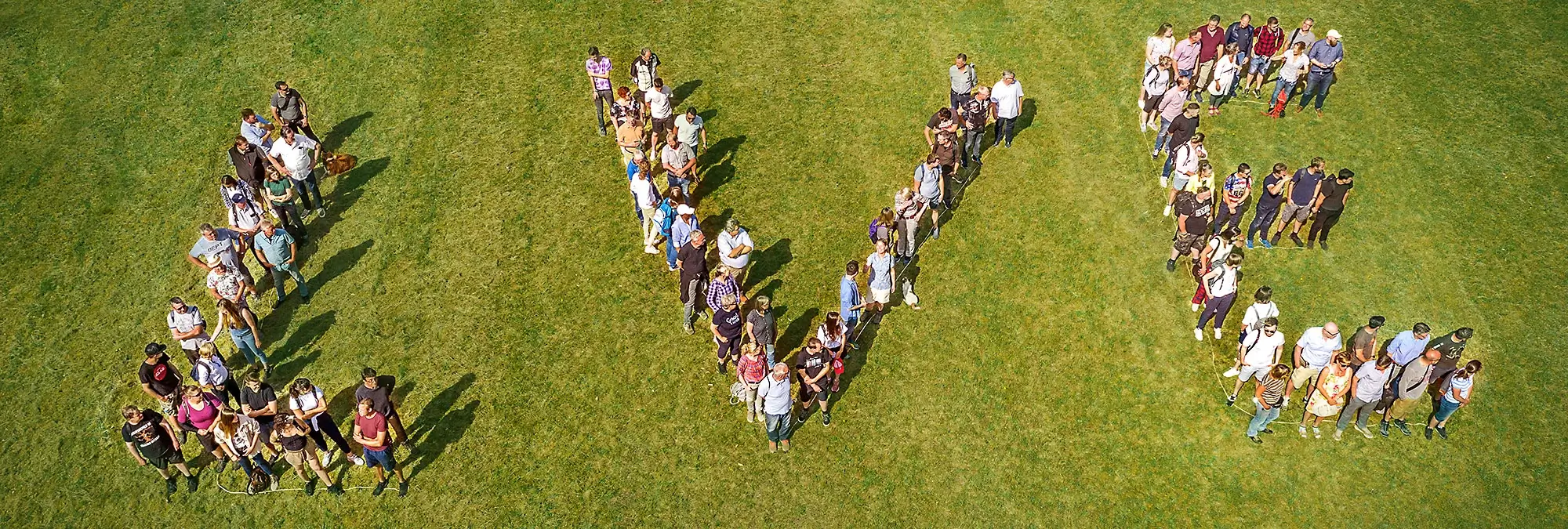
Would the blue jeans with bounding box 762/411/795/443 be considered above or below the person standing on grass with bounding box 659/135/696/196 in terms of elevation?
below

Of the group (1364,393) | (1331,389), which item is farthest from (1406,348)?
(1331,389)

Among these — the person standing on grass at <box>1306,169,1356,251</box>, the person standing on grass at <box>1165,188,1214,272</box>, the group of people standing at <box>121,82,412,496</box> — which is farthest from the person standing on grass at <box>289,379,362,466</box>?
the person standing on grass at <box>1306,169,1356,251</box>

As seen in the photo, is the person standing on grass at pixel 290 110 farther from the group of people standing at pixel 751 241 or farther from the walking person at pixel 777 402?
the walking person at pixel 777 402

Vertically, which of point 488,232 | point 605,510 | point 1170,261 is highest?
point 1170,261

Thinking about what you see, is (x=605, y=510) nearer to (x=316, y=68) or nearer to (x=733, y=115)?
(x=733, y=115)

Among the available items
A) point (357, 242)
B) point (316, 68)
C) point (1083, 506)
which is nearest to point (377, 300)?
point (357, 242)

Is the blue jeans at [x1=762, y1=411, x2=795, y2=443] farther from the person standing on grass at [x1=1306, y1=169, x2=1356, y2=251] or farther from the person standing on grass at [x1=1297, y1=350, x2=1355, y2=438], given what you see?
the person standing on grass at [x1=1306, y1=169, x2=1356, y2=251]

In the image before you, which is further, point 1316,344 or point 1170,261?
point 1170,261
